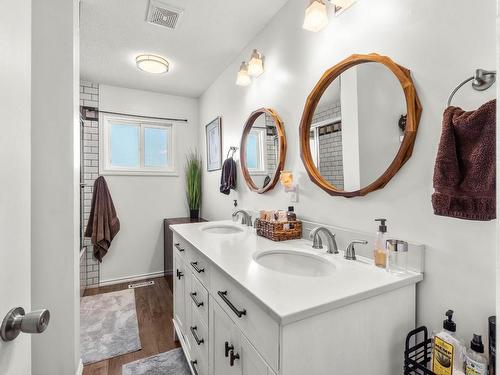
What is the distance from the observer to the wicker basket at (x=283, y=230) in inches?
61.2

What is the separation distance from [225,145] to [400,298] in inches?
85.9

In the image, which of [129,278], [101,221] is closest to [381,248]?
[101,221]

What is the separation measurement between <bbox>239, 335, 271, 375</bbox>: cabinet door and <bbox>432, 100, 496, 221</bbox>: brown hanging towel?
74 centimetres

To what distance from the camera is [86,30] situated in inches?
82.2

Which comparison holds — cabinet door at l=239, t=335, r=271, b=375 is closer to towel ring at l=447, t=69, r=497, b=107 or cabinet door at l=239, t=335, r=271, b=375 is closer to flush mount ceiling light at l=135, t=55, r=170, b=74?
towel ring at l=447, t=69, r=497, b=107

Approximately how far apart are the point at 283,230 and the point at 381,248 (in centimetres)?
60

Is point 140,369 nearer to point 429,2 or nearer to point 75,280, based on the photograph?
point 75,280

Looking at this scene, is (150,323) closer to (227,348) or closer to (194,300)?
(194,300)

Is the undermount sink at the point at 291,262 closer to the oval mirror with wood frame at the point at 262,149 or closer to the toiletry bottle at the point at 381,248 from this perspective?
Answer: the toiletry bottle at the point at 381,248

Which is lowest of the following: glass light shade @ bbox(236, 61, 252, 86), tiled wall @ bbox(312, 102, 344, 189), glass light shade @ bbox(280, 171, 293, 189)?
glass light shade @ bbox(280, 171, 293, 189)

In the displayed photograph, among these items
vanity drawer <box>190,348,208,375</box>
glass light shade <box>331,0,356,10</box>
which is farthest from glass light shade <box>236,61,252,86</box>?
vanity drawer <box>190,348,208,375</box>

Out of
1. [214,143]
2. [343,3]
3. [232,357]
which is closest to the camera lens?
[232,357]

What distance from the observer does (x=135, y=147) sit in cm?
345

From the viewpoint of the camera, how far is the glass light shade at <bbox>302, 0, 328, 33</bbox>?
1.36 m
